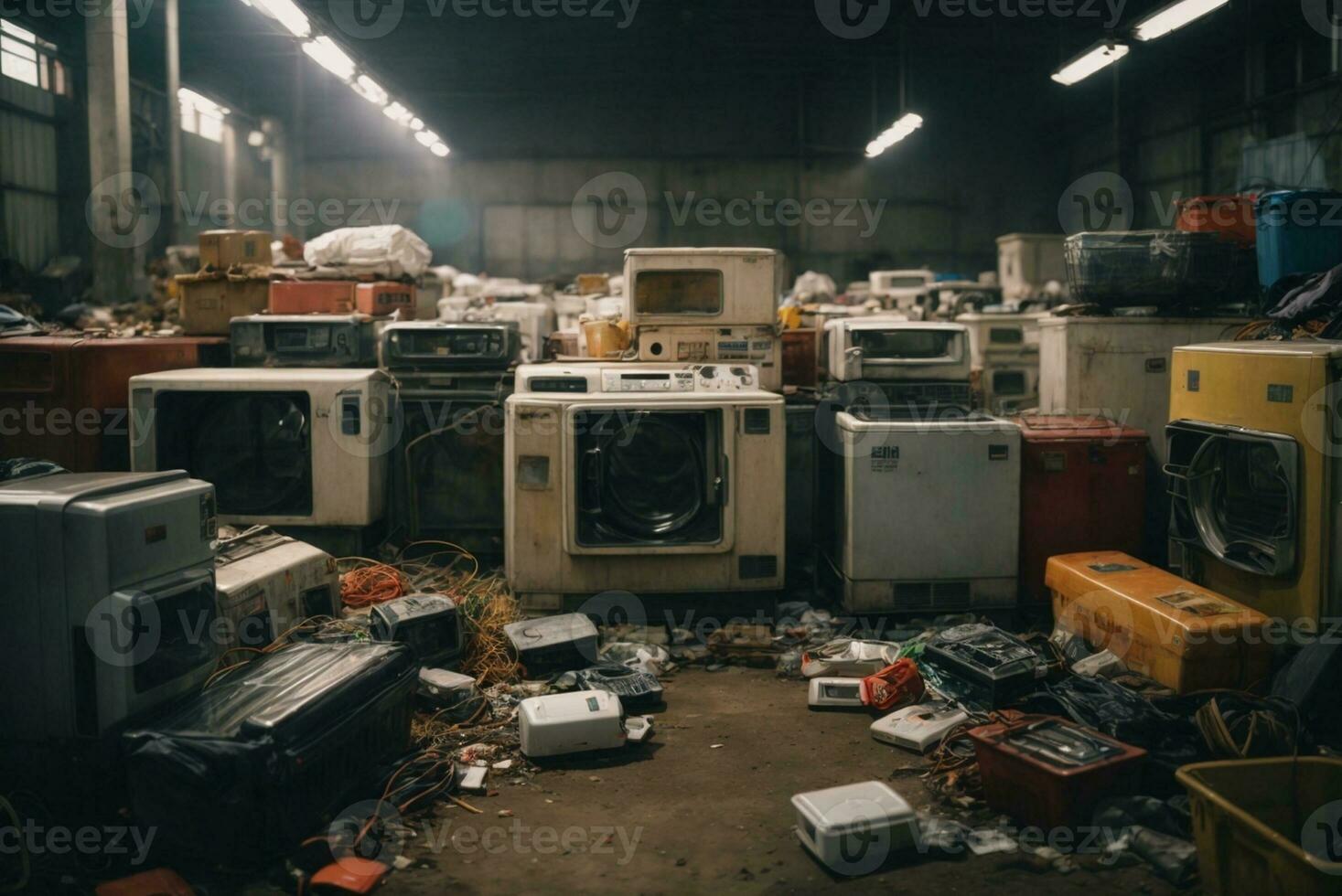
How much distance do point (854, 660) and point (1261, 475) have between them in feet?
6.13

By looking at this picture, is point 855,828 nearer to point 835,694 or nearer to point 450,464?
point 835,694

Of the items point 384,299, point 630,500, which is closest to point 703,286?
point 630,500

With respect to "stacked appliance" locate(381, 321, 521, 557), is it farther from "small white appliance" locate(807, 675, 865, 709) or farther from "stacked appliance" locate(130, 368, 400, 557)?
"small white appliance" locate(807, 675, 865, 709)

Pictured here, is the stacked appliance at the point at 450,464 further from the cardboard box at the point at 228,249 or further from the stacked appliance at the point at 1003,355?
the stacked appliance at the point at 1003,355

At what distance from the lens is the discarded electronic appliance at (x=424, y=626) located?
421 centimetres

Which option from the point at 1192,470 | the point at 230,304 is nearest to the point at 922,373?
the point at 1192,470

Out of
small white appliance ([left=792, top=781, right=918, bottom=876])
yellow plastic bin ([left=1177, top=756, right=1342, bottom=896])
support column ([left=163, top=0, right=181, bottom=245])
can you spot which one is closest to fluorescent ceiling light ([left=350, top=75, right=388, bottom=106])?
support column ([left=163, top=0, right=181, bottom=245])

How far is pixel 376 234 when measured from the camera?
720 centimetres

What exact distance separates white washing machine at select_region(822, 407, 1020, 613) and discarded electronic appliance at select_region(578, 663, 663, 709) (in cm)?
121

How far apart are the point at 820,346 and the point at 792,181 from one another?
36.8 feet

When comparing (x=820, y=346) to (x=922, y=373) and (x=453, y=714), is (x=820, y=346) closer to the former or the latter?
(x=922, y=373)

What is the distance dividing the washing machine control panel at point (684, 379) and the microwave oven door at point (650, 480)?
0.54ft

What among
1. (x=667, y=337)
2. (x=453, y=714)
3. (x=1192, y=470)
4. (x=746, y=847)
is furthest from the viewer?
(x=667, y=337)

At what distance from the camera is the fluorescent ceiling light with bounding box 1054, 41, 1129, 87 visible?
8.34 metres
